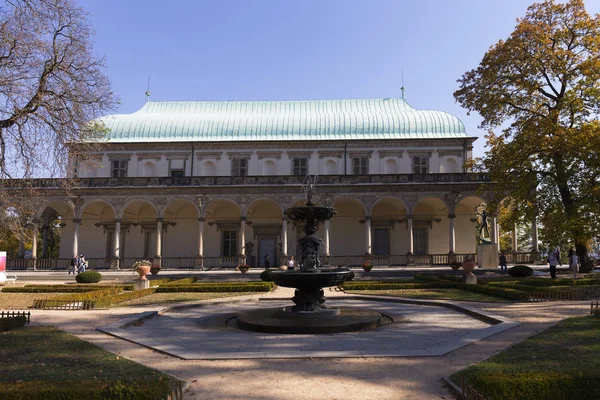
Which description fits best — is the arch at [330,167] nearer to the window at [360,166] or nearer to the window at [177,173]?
the window at [360,166]

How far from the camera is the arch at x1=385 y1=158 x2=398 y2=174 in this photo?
4256 cm

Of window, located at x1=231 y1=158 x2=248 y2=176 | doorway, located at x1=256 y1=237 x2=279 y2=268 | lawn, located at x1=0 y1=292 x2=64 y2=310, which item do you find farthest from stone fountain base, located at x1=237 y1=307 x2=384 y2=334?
window, located at x1=231 y1=158 x2=248 y2=176

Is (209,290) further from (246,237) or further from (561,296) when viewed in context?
(246,237)

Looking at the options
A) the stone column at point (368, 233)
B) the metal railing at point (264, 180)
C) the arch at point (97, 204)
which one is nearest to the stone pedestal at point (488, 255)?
the metal railing at point (264, 180)

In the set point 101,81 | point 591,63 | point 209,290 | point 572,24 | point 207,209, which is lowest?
point 209,290

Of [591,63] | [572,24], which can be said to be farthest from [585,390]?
[572,24]

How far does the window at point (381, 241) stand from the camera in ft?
136

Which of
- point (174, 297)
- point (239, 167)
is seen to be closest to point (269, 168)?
point (239, 167)

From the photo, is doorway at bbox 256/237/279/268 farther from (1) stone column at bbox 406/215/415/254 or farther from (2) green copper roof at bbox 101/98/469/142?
(1) stone column at bbox 406/215/415/254

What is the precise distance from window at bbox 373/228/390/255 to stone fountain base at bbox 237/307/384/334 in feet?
95.2

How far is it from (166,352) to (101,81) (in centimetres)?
1241

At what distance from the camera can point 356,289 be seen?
20.8 meters

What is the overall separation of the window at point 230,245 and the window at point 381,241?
1285cm

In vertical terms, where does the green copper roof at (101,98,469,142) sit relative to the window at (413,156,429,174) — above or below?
above
